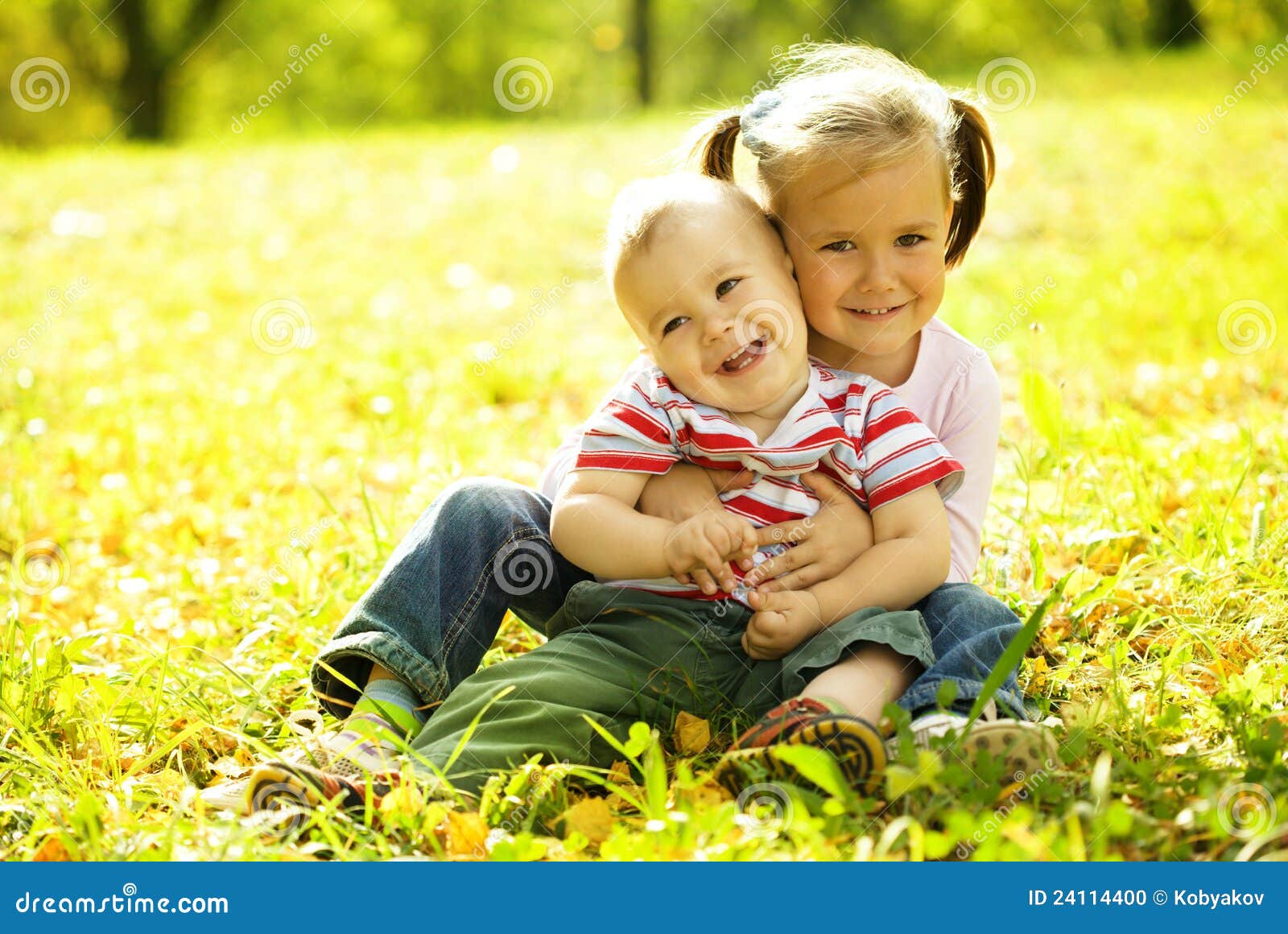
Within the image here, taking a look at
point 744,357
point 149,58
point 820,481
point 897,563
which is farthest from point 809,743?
point 149,58

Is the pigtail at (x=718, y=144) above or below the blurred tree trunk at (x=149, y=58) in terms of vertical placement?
below

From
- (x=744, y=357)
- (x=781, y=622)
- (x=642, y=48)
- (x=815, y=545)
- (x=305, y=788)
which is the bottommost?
(x=305, y=788)

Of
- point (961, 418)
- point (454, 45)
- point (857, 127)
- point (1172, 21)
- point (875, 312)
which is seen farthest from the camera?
point (454, 45)

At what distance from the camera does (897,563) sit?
2.06m

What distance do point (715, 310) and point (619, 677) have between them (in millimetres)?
690

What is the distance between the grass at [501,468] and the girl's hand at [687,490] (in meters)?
0.43

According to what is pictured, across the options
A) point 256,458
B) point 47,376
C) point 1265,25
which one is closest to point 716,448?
point 256,458

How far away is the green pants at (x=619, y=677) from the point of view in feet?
6.38

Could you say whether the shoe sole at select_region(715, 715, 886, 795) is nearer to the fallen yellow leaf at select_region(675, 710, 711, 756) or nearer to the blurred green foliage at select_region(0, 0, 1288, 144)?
the fallen yellow leaf at select_region(675, 710, 711, 756)

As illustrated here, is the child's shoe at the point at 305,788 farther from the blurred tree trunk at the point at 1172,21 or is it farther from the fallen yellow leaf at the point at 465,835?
the blurred tree trunk at the point at 1172,21

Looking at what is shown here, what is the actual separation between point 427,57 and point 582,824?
25.9 m

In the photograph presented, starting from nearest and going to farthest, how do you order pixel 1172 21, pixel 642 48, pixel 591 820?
1. pixel 591 820
2. pixel 1172 21
3. pixel 642 48

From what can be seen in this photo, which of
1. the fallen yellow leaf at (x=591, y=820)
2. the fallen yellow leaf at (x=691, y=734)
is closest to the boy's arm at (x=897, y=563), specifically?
the fallen yellow leaf at (x=691, y=734)

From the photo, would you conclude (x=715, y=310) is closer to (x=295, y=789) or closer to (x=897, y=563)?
(x=897, y=563)
